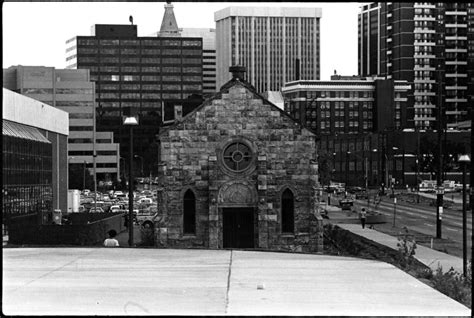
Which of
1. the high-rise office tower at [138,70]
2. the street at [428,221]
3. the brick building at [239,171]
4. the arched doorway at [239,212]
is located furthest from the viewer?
the high-rise office tower at [138,70]

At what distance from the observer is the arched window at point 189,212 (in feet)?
123

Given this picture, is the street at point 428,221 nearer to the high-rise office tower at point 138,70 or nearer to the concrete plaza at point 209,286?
the concrete plaza at point 209,286

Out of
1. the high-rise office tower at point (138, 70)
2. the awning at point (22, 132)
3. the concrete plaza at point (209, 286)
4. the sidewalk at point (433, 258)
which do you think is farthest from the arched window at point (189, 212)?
the high-rise office tower at point (138, 70)

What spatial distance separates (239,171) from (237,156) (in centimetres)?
66

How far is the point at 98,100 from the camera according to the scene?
190375 millimetres

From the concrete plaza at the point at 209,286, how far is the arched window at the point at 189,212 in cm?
2158

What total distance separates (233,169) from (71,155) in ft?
318

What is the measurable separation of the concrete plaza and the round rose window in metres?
21.6

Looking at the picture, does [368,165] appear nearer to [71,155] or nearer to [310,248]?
[71,155]

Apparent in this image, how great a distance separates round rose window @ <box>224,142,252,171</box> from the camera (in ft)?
123

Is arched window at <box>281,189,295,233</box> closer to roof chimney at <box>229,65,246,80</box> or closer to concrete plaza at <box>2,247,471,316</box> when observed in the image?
roof chimney at <box>229,65,246,80</box>

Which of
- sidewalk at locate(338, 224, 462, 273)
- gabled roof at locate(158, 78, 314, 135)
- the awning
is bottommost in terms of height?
Result: sidewalk at locate(338, 224, 462, 273)

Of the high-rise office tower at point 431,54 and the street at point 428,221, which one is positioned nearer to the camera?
the street at point 428,221

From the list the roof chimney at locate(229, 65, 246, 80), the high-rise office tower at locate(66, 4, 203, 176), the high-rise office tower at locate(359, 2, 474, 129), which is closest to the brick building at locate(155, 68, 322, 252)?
the roof chimney at locate(229, 65, 246, 80)
